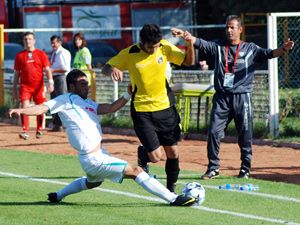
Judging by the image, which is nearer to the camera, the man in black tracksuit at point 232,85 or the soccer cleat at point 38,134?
the man in black tracksuit at point 232,85

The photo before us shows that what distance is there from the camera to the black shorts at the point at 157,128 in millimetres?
12023

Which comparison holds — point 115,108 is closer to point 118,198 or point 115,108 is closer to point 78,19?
point 118,198

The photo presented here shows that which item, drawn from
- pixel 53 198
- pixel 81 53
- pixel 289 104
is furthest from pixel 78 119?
pixel 81 53

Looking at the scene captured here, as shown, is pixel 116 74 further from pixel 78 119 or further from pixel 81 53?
pixel 81 53

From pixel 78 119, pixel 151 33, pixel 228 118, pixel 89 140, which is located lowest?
pixel 228 118

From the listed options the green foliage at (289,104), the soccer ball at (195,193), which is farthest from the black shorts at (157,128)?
the green foliage at (289,104)

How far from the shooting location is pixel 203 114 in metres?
21.6

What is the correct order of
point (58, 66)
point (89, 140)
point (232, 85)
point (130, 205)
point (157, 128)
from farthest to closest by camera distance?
1. point (58, 66)
2. point (232, 85)
3. point (157, 128)
4. point (130, 205)
5. point (89, 140)

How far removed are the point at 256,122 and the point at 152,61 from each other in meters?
8.35

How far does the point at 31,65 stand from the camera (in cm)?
2086

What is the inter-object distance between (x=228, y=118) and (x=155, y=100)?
2.40 meters

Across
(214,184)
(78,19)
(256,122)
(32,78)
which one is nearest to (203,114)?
(256,122)

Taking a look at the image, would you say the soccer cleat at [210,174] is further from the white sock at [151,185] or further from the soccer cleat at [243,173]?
the white sock at [151,185]

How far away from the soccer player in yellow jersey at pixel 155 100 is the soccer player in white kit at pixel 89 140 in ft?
2.31
